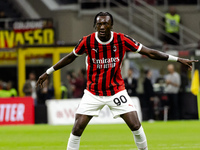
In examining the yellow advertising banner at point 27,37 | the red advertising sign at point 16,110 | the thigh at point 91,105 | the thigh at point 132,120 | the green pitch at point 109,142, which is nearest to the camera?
the thigh at point 132,120

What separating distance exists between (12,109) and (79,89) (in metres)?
2.50

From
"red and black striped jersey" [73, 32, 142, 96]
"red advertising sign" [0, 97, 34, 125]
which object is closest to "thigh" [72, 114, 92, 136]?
"red and black striped jersey" [73, 32, 142, 96]

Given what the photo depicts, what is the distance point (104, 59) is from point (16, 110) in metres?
13.4

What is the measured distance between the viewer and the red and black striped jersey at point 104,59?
8234mm

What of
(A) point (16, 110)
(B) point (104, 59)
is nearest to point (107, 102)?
(B) point (104, 59)

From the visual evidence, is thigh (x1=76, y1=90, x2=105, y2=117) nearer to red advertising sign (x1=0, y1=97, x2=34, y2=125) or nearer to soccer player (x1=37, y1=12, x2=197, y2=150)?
soccer player (x1=37, y1=12, x2=197, y2=150)

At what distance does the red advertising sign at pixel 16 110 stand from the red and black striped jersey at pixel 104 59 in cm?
1308

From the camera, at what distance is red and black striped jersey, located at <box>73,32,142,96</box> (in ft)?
27.0

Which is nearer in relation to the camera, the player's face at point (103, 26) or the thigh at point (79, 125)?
the player's face at point (103, 26)

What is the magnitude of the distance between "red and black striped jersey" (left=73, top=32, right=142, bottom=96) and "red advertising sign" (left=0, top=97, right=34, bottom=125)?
1308 centimetres

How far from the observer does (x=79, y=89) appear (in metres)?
21.8

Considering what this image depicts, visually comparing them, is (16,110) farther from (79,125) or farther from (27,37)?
(79,125)

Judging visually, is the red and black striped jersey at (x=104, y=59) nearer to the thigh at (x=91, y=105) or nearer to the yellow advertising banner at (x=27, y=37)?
the thigh at (x=91, y=105)

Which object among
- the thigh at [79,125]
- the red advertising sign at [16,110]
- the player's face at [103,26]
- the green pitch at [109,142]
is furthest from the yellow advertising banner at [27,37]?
the player's face at [103,26]
